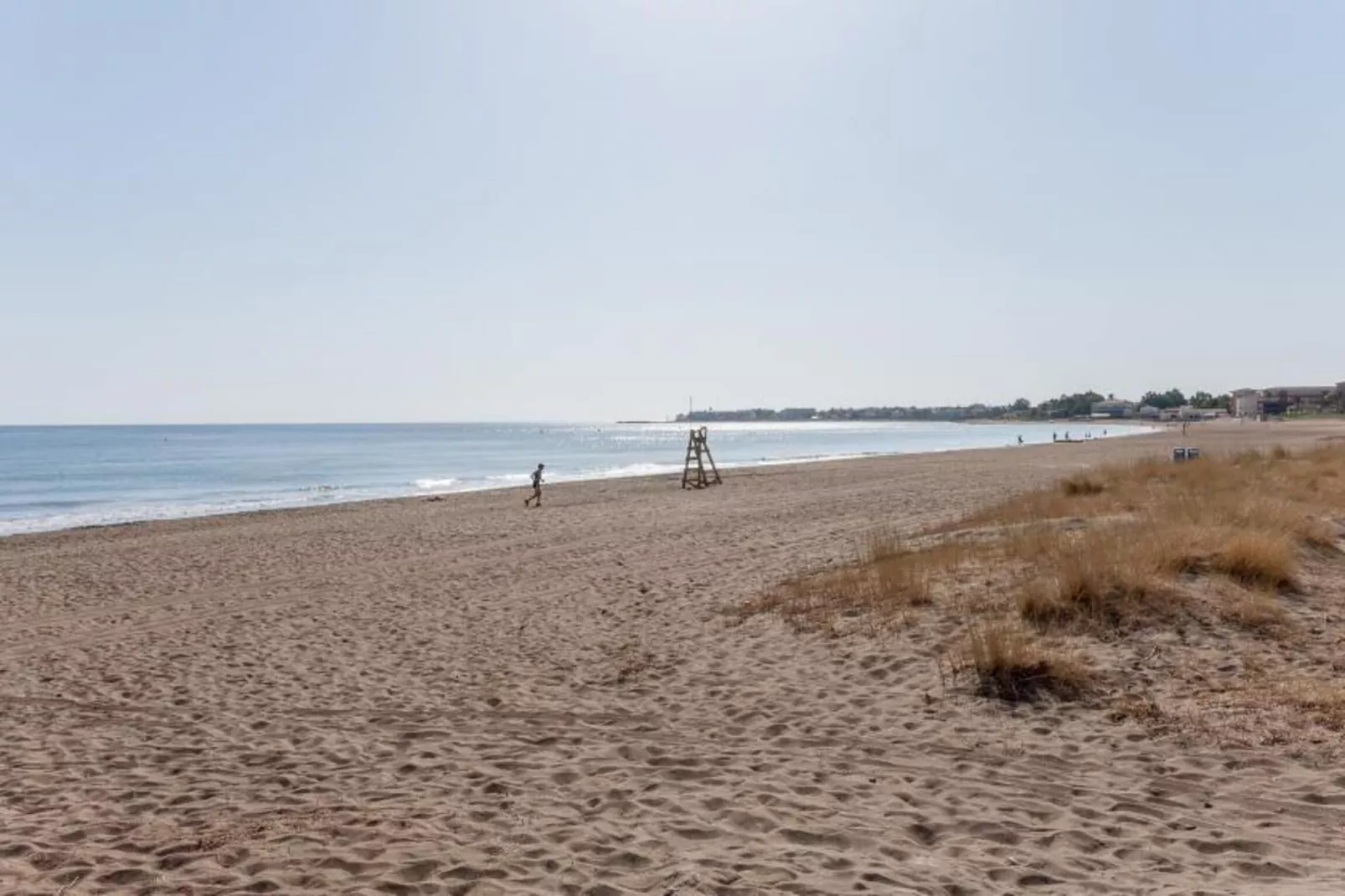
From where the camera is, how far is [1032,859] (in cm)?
425

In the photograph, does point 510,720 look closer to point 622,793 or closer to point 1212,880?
point 622,793

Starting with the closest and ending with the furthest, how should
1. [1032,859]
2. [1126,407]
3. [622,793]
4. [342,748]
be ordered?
[1032,859]
[622,793]
[342,748]
[1126,407]

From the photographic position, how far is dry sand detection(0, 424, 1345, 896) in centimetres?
427

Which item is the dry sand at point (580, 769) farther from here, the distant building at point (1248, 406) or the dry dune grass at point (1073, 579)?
the distant building at point (1248, 406)

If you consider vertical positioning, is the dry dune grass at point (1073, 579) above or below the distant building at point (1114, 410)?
below

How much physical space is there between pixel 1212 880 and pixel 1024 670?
9.48ft

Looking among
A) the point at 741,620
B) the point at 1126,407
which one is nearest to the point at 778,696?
the point at 741,620

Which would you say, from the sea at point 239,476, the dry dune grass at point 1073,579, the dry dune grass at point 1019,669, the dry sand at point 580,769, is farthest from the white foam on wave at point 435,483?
the dry dune grass at point 1019,669

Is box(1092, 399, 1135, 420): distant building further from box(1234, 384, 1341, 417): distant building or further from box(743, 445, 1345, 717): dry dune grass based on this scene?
box(743, 445, 1345, 717): dry dune grass

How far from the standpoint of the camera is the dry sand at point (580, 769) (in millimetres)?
4266

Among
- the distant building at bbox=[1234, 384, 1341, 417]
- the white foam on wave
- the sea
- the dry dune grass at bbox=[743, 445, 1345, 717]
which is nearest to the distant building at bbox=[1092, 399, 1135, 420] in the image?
the distant building at bbox=[1234, 384, 1341, 417]

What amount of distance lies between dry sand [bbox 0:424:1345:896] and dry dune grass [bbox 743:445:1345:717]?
55 centimetres

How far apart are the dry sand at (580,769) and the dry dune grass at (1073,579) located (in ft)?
1.79

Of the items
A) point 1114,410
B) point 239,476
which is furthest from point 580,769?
point 1114,410
